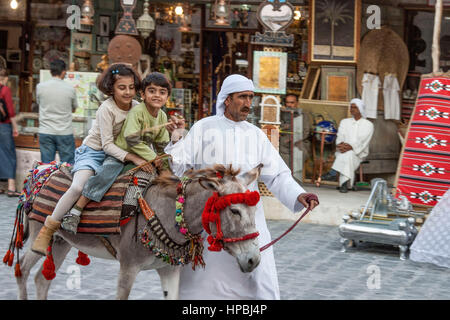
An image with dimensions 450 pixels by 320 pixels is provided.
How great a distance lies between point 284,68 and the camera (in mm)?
10883

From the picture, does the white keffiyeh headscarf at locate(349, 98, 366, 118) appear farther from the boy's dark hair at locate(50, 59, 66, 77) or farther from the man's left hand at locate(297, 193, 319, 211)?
the man's left hand at locate(297, 193, 319, 211)

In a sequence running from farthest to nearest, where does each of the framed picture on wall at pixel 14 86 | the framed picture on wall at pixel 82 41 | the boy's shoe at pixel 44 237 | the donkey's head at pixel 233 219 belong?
the framed picture on wall at pixel 14 86 → the framed picture on wall at pixel 82 41 → the boy's shoe at pixel 44 237 → the donkey's head at pixel 233 219

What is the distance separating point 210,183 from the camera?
460cm

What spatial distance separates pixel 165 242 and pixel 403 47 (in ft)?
29.5

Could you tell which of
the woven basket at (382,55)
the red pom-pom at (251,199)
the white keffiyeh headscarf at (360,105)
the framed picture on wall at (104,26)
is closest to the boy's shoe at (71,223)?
the red pom-pom at (251,199)

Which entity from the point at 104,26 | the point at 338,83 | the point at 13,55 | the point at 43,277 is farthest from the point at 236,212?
the point at 13,55

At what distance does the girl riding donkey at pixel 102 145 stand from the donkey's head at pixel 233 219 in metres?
0.93

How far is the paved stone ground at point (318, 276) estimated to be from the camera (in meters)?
6.96

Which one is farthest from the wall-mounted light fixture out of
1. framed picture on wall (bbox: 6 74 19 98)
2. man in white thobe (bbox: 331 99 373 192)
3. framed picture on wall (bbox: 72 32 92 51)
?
man in white thobe (bbox: 331 99 373 192)

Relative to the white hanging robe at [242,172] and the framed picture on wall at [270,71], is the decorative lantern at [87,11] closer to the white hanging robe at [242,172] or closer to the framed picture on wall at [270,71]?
the framed picture on wall at [270,71]

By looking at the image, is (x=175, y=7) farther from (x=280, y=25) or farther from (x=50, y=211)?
(x=50, y=211)

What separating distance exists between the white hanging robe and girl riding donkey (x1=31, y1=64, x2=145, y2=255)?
0.41 metres

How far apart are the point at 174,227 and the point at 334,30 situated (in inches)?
319

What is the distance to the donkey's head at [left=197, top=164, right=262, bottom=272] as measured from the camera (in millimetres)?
4469
